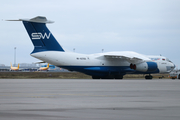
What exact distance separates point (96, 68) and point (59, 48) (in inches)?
258

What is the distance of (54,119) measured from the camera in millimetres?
8867

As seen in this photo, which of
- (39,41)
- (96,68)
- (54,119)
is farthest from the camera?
(96,68)

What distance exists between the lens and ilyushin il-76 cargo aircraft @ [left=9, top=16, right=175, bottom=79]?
144 feet

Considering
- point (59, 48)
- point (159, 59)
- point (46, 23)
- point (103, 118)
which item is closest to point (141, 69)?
point (159, 59)

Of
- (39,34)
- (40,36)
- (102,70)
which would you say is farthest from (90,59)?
(39,34)

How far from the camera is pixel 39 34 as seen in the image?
1727 inches

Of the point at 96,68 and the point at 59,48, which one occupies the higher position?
the point at 59,48

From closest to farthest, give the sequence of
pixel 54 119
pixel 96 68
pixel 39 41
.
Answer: pixel 54 119, pixel 39 41, pixel 96 68

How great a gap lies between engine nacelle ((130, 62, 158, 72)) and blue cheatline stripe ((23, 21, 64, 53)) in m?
12.8

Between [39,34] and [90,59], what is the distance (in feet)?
28.5

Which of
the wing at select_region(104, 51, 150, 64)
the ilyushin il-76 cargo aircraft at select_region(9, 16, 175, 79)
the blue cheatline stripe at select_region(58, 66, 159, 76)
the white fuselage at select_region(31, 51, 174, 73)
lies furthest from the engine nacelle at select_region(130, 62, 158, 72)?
the blue cheatline stripe at select_region(58, 66, 159, 76)

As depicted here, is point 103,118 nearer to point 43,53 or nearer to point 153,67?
point 43,53

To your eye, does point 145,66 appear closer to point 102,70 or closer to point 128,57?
point 128,57

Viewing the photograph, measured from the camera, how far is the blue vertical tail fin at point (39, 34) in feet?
143
